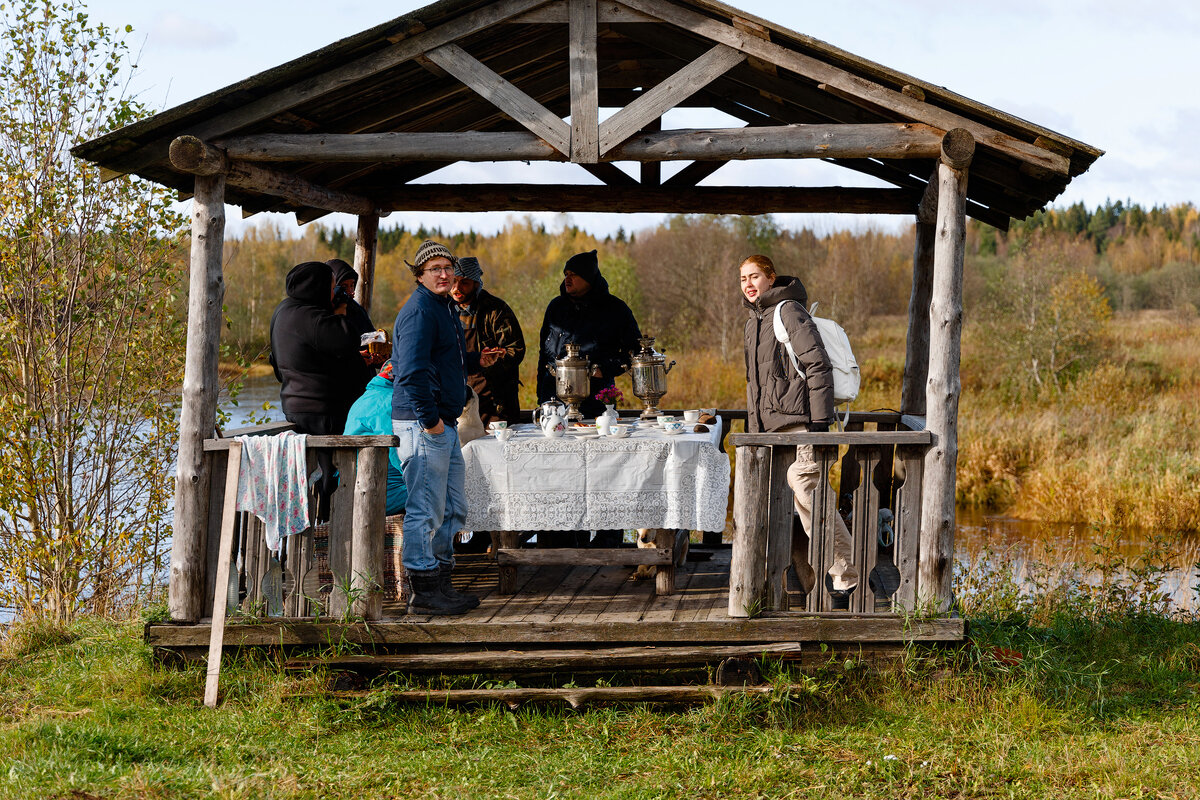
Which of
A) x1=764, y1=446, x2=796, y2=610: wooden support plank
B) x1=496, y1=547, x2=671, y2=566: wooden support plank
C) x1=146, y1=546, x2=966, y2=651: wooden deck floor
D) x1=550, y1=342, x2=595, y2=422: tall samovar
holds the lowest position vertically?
x1=146, y1=546, x2=966, y2=651: wooden deck floor

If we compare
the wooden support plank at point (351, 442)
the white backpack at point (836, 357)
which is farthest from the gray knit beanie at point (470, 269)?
the white backpack at point (836, 357)

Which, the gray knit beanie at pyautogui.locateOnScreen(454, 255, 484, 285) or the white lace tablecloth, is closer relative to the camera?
the white lace tablecloth

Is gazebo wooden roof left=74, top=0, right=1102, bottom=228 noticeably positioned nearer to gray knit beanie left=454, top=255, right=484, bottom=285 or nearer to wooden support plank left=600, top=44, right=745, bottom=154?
wooden support plank left=600, top=44, right=745, bottom=154

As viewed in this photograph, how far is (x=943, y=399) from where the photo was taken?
5363mm

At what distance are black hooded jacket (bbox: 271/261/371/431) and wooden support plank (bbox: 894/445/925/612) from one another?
3.02 m

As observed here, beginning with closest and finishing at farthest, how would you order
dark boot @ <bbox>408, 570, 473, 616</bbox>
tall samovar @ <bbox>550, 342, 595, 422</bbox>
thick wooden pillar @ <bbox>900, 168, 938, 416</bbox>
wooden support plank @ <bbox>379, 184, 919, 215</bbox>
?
1. dark boot @ <bbox>408, 570, 473, 616</bbox>
2. tall samovar @ <bbox>550, 342, 595, 422</bbox>
3. thick wooden pillar @ <bbox>900, 168, 938, 416</bbox>
4. wooden support plank @ <bbox>379, 184, 919, 215</bbox>

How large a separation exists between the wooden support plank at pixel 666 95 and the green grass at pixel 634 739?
2826 mm

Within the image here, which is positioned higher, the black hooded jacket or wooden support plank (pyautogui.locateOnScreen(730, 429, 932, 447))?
the black hooded jacket

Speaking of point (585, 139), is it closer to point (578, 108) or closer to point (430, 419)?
point (578, 108)

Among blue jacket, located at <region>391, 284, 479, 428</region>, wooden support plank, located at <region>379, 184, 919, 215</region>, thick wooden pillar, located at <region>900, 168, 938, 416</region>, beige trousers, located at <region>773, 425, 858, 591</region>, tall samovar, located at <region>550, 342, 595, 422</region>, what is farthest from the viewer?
wooden support plank, located at <region>379, 184, 919, 215</region>

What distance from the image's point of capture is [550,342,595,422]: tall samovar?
259 inches

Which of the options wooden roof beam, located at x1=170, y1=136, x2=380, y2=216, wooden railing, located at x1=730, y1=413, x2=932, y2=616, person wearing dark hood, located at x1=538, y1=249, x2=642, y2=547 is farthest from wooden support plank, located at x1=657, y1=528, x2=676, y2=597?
wooden roof beam, located at x1=170, y1=136, x2=380, y2=216

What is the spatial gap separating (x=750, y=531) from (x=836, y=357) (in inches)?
39.1

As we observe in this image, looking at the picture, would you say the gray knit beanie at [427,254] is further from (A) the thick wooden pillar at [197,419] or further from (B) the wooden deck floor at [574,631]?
(B) the wooden deck floor at [574,631]
